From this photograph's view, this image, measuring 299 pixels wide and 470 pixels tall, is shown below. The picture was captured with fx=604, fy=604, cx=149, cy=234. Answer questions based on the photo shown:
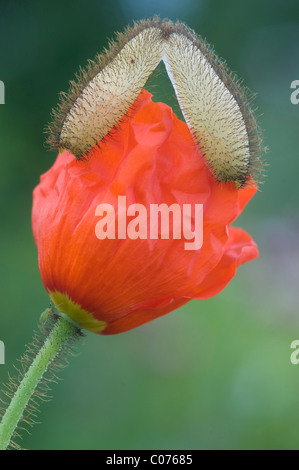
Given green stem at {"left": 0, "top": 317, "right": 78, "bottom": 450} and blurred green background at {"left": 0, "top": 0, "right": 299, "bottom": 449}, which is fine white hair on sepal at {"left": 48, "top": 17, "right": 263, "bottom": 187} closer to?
green stem at {"left": 0, "top": 317, "right": 78, "bottom": 450}

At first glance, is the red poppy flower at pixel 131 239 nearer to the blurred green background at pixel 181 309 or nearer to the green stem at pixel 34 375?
the green stem at pixel 34 375

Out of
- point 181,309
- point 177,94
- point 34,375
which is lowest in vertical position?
point 34,375

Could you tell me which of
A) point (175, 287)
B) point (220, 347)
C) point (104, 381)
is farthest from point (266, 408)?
point (175, 287)

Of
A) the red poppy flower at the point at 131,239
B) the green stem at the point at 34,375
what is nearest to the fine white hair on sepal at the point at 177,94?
the red poppy flower at the point at 131,239

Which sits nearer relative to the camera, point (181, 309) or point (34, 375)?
point (34, 375)

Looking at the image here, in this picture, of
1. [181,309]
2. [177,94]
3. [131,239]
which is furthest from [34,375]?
[181,309]

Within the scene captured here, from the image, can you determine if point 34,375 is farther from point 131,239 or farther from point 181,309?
point 181,309

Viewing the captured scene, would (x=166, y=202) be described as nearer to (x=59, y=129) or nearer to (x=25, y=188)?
(x=59, y=129)
